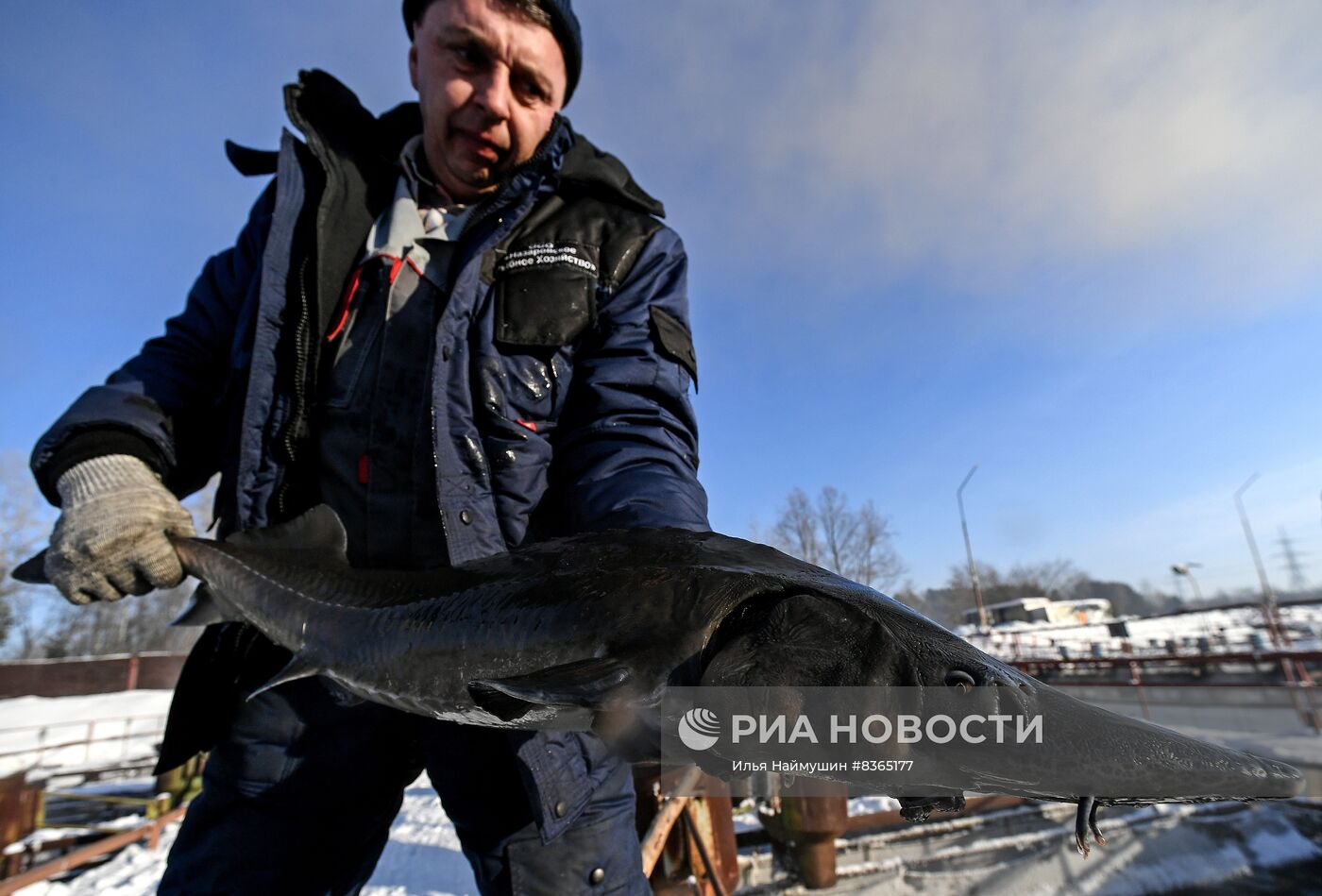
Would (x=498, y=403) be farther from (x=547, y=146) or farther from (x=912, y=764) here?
(x=912, y=764)

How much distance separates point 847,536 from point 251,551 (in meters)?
35.9

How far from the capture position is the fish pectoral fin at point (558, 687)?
106 centimetres

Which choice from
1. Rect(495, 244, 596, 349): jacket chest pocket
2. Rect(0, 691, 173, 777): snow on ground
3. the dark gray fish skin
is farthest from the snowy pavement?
Rect(0, 691, 173, 777): snow on ground

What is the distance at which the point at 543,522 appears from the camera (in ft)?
7.07

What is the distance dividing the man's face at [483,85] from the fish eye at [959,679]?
7.67 ft

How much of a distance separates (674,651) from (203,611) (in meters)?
1.98

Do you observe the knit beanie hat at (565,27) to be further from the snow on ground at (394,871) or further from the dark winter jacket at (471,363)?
the snow on ground at (394,871)

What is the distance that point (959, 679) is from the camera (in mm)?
934

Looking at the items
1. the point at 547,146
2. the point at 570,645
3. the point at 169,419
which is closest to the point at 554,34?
the point at 547,146

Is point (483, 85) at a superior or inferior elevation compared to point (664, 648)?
superior

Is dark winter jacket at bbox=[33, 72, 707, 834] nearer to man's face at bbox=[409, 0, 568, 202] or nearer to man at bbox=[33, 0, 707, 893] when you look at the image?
man at bbox=[33, 0, 707, 893]

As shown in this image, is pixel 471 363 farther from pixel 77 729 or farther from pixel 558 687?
pixel 77 729

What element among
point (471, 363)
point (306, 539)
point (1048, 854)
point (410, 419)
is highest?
point (471, 363)

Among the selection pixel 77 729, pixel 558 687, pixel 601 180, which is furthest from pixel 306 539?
pixel 77 729
